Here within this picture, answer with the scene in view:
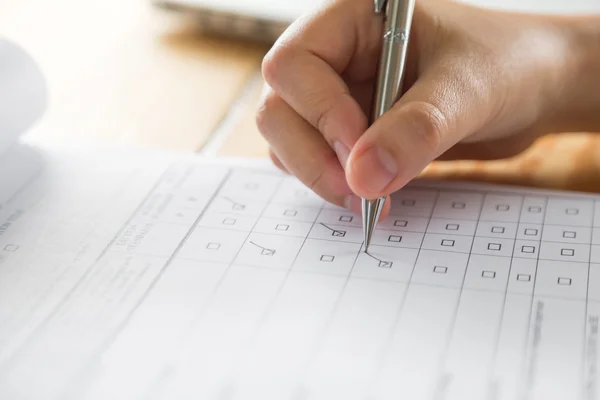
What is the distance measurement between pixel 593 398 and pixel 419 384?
0.09m

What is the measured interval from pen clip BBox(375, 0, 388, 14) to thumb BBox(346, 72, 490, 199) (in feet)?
0.33

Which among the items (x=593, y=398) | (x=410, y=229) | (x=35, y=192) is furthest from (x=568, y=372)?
(x=35, y=192)

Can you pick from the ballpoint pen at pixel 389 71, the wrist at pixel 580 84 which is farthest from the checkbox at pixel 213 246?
the wrist at pixel 580 84

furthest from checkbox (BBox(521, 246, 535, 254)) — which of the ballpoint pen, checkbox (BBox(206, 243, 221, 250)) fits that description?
checkbox (BBox(206, 243, 221, 250))

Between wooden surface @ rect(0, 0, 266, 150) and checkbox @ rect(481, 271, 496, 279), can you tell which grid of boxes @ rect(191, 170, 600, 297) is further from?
wooden surface @ rect(0, 0, 266, 150)

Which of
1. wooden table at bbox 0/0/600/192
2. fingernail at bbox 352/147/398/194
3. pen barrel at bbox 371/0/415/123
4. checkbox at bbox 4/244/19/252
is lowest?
wooden table at bbox 0/0/600/192

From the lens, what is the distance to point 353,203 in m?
0.63

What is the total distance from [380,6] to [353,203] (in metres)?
0.16

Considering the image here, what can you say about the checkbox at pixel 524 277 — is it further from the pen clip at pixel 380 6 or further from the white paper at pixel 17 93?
the white paper at pixel 17 93

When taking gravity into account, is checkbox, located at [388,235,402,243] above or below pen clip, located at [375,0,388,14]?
below

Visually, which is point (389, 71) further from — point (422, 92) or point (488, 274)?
point (488, 274)

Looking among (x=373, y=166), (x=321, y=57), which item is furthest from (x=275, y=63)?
(x=373, y=166)

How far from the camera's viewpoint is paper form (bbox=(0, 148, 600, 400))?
453 millimetres

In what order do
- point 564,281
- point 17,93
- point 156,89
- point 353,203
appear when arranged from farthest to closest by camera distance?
1. point 156,89
2. point 17,93
3. point 353,203
4. point 564,281
